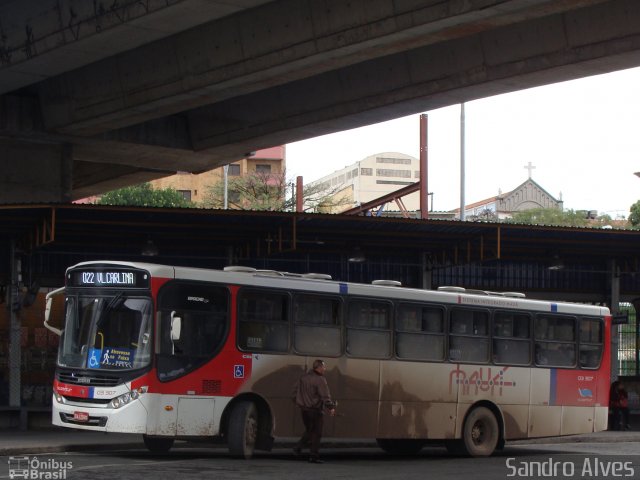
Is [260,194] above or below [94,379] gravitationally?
above

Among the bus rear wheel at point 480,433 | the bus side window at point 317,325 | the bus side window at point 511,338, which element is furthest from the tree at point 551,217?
the bus side window at point 317,325

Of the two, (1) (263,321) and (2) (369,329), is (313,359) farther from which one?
(2) (369,329)

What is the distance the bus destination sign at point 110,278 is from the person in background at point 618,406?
711 inches

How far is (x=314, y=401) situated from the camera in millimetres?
18844

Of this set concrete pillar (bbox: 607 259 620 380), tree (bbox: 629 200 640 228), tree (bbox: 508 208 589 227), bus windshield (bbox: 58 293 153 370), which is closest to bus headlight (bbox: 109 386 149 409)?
bus windshield (bbox: 58 293 153 370)

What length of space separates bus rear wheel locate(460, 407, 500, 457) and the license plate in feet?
25.1

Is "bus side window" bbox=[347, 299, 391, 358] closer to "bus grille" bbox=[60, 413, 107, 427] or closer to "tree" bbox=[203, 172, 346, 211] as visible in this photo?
"bus grille" bbox=[60, 413, 107, 427]

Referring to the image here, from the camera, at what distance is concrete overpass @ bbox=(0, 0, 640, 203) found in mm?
22078

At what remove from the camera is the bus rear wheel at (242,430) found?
1873 cm

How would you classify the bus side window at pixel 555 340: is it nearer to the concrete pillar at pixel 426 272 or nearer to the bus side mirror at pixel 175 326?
the concrete pillar at pixel 426 272

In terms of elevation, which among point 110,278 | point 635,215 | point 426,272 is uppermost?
point 635,215

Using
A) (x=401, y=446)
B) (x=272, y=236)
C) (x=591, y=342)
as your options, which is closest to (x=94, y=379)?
(x=401, y=446)

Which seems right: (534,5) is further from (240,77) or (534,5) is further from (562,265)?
(562,265)

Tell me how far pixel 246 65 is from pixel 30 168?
10219 mm
